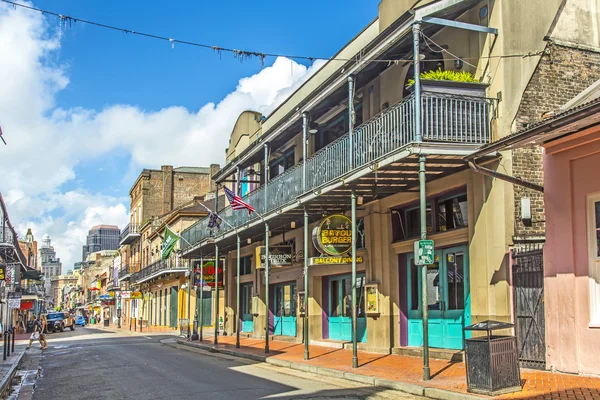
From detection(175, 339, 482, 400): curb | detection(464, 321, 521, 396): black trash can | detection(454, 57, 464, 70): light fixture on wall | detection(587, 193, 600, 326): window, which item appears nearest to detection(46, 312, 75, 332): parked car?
detection(175, 339, 482, 400): curb

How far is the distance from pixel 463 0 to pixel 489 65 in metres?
1.43

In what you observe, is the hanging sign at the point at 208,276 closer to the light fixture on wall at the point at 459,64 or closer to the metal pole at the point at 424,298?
the light fixture on wall at the point at 459,64

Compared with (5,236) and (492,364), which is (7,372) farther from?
(5,236)

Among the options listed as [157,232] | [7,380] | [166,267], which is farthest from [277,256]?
[157,232]

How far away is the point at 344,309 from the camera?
809 inches

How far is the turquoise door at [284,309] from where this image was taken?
24.9 metres

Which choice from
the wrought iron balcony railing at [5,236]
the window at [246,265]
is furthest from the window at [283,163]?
→ the wrought iron balcony railing at [5,236]

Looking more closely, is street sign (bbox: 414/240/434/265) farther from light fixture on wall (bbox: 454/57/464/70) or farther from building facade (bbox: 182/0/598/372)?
light fixture on wall (bbox: 454/57/464/70)

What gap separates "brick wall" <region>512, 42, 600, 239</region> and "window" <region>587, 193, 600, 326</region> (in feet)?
5.98

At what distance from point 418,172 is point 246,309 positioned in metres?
18.8

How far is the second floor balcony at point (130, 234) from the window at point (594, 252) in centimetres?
Answer: 5223

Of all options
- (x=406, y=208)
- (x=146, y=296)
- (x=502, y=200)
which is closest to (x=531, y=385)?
(x=502, y=200)

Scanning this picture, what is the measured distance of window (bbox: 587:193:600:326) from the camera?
11.0 m

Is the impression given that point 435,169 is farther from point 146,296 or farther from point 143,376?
point 146,296
